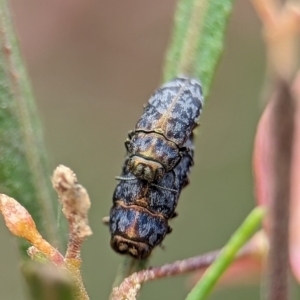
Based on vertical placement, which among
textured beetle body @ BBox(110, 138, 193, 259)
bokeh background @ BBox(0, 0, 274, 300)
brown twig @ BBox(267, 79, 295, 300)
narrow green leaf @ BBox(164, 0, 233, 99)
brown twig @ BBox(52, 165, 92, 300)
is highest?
bokeh background @ BBox(0, 0, 274, 300)

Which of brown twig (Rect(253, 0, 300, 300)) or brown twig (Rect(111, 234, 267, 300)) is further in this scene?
brown twig (Rect(111, 234, 267, 300))

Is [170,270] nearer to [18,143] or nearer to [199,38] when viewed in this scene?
[18,143]

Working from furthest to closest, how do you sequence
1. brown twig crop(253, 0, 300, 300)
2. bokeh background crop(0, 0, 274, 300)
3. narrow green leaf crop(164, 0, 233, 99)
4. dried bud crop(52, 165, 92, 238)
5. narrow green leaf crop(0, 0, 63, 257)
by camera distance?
bokeh background crop(0, 0, 274, 300) < narrow green leaf crop(164, 0, 233, 99) < narrow green leaf crop(0, 0, 63, 257) < dried bud crop(52, 165, 92, 238) < brown twig crop(253, 0, 300, 300)

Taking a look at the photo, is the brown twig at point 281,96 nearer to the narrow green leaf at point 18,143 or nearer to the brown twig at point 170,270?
the brown twig at point 170,270

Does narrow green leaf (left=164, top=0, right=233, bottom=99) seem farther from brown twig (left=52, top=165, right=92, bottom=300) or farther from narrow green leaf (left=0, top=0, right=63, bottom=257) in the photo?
brown twig (left=52, top=165, right=92, bottom=300)

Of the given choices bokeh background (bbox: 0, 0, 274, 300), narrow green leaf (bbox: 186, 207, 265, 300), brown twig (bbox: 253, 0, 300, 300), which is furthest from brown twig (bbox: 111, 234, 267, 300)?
bokeh background (bbox: 0, 0, 274, 300)

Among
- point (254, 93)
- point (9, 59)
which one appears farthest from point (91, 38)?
point (9, 59)
